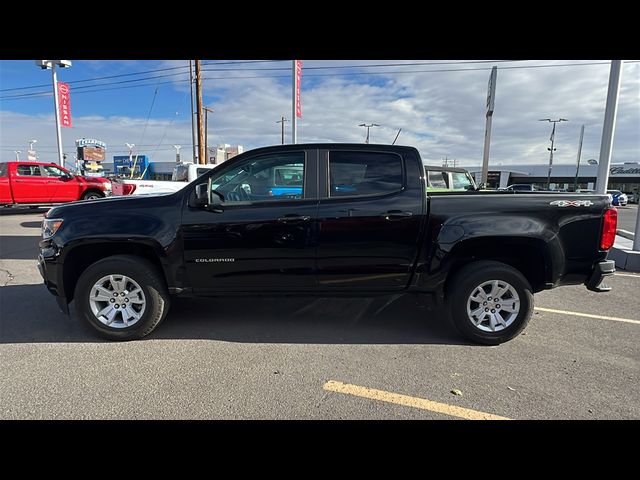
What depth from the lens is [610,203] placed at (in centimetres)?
366

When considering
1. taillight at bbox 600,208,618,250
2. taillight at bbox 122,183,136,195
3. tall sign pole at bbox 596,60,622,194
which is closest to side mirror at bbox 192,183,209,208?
taillight at bbox 600,208,618,250

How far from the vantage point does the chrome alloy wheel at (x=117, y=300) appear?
3.74 metres

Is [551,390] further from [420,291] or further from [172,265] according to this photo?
[172,265]

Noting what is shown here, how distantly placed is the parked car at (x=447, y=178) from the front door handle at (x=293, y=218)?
7201mm

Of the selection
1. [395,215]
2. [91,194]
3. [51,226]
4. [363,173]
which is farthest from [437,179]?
[91,194]

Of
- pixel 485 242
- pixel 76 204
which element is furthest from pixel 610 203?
pixel 76 204

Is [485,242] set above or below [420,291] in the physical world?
above

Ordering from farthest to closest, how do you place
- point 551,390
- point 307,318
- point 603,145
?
1. point 603,145
2. point 307,318
3. point 551,390

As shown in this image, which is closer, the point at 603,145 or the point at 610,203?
the point at 610,203

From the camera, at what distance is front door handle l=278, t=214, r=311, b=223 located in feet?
11.9

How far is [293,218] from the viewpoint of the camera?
11.9ft
